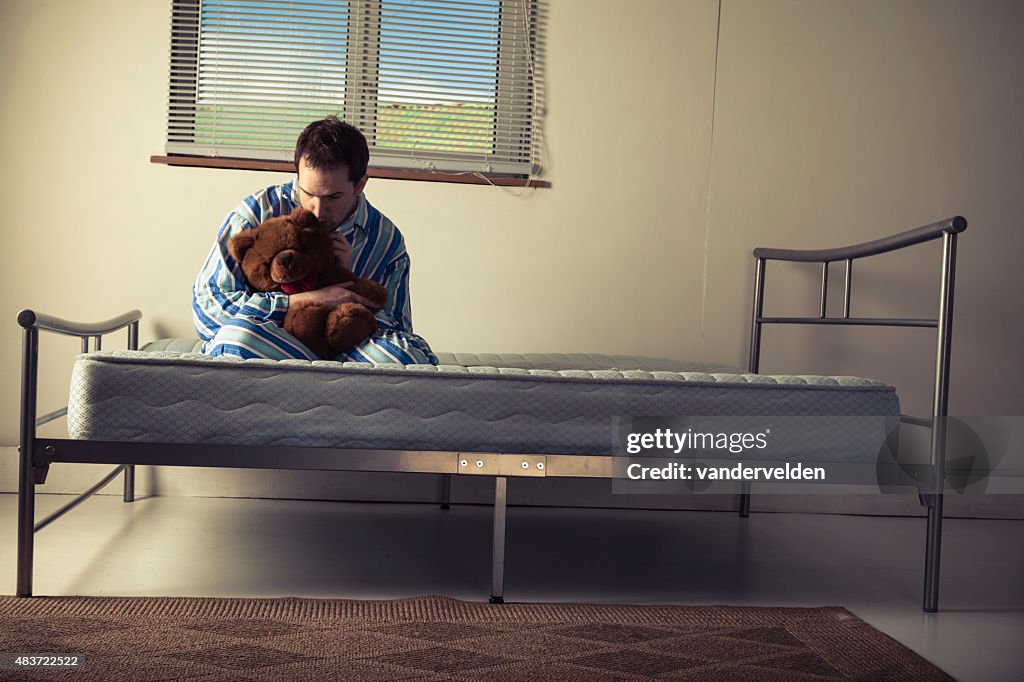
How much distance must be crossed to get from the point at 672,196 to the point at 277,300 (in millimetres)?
1521

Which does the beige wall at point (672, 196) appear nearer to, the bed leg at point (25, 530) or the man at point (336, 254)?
the man at point (336, 254)

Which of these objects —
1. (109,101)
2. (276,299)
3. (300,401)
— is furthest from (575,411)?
(109,101)

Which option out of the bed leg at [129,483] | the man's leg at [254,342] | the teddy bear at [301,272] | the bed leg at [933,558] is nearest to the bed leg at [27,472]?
the man's leg at [254,342]

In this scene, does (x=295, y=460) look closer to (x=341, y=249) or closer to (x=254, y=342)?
(x=254, y=342)

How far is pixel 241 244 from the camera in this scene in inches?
71.9

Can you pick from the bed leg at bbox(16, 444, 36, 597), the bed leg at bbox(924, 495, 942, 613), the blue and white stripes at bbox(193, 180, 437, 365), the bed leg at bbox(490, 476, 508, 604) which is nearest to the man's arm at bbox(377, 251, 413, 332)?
the blue and white stripes at bbox(193, 180, 437, 365)

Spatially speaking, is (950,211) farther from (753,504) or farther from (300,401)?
(300,401)

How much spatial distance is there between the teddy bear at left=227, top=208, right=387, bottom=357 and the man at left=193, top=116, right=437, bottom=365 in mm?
22

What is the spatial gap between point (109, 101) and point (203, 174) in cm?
35

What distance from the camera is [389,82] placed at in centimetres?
284

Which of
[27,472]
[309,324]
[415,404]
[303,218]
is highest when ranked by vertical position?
[303,218]

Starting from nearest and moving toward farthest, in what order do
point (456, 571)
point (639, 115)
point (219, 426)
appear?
point (219, 426)
point (456, 571)
point (639, 115)

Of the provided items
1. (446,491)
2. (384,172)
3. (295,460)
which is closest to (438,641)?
(295,460)

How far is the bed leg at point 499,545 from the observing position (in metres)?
1.68
